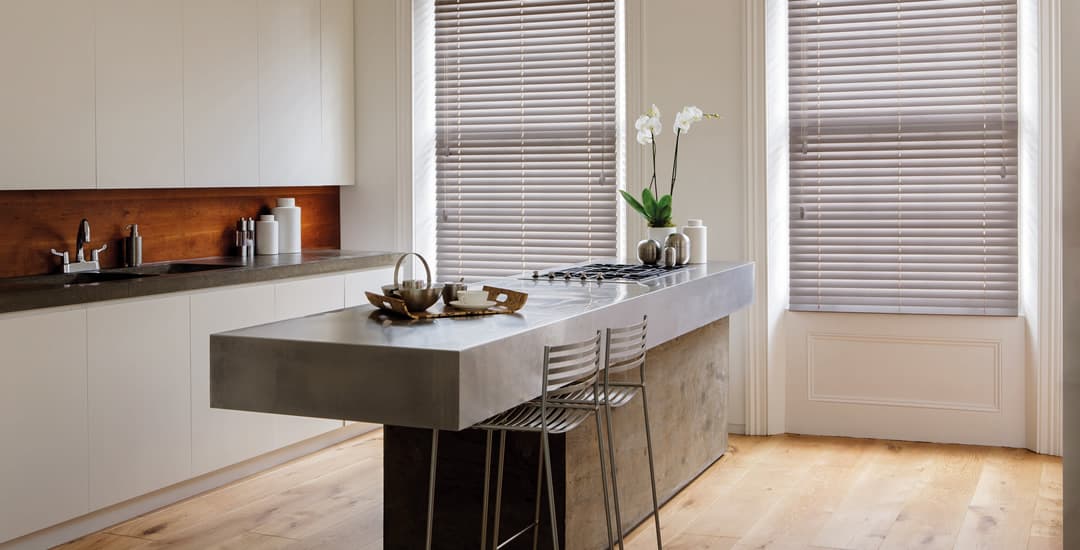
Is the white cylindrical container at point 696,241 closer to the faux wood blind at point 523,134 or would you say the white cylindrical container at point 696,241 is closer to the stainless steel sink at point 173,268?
the faux wood blind at point 523,134

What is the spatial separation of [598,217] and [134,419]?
280cm

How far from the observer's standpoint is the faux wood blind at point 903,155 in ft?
18.2

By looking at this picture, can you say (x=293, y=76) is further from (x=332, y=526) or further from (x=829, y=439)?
(x=829, y=439)

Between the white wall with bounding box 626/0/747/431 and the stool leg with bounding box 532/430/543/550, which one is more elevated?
the white wall with bounding box 626/0/747/431

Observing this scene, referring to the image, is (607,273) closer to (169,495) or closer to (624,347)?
(624,347)

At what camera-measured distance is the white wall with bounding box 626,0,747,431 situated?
5773 mm

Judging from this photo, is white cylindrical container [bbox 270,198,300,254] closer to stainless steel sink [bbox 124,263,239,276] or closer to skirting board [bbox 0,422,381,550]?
stainless steel sink [bbox 124,263,239,276]

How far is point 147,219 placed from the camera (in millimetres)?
5246

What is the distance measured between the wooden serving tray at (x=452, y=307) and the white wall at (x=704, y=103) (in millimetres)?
2502

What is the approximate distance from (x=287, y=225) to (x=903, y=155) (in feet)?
10.7

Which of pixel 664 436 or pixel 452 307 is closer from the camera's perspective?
pixel 452 307

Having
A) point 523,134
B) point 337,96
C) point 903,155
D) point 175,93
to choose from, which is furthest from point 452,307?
point 903,155

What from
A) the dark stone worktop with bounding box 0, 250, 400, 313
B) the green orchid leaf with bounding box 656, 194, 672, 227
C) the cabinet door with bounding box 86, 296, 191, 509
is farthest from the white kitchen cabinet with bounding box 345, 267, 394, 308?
the green orchid leaf with bounding box 656, 194, 672, 227

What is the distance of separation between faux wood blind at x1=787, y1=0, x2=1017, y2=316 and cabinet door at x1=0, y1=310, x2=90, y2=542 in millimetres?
3609
